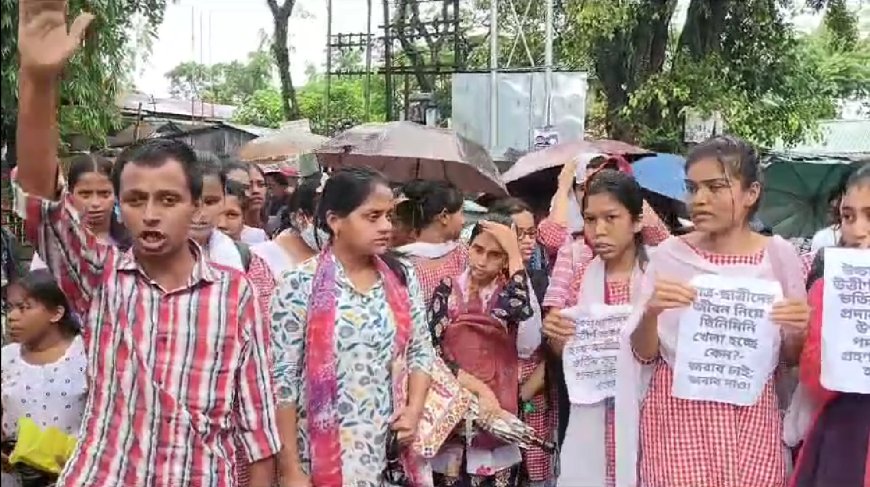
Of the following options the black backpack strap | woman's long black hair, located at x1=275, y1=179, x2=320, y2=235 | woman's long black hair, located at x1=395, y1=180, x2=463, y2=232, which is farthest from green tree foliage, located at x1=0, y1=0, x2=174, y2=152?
the black backpack strap

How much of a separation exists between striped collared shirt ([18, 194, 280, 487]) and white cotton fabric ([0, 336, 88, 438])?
3.59 feet

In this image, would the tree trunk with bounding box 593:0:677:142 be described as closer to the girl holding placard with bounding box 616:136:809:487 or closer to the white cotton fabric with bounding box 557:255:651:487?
the white cotton fabric with bounding box 557:255:651:487

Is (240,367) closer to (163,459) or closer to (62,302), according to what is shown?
(163,459)

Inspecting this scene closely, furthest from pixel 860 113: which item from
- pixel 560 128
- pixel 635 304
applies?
pixel 635 304

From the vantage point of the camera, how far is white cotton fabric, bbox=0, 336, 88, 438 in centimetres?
378

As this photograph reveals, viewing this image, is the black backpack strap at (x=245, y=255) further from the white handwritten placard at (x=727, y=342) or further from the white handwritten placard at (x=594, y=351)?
the white handwritten placard at (x=727, y=342)

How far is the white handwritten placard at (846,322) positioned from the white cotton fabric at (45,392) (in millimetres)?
Answer: 2414

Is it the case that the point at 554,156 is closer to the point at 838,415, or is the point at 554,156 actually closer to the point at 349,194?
the point at 349,194

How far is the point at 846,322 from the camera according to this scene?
3.45 metres

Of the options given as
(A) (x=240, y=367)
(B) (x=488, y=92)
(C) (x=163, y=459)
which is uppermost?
(B) (x=488, y=92)

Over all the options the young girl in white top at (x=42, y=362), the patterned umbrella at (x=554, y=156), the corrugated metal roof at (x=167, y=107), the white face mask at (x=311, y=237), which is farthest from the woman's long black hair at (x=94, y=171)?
the corrugated metal roof at (x=167, y=107)

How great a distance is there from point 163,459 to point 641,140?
590 inches

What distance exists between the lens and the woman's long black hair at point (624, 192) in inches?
159

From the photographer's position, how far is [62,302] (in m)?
3.91
